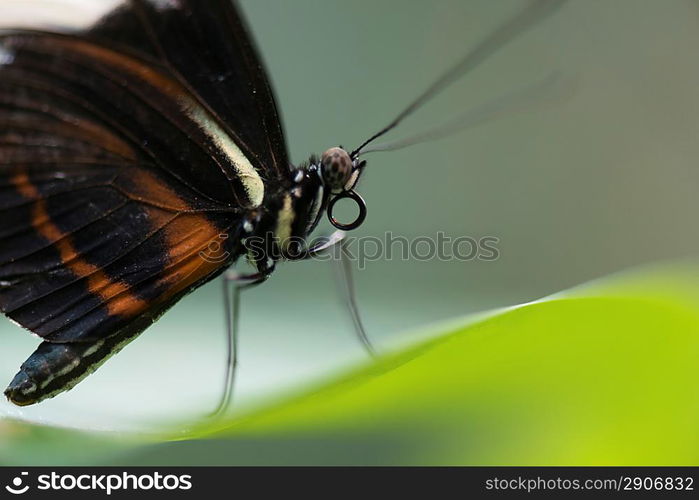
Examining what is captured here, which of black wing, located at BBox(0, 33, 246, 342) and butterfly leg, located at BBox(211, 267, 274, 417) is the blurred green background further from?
black wing, located at BBox(0, 33, 246, 342)

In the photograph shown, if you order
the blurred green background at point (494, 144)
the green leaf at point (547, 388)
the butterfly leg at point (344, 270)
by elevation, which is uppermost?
the blurred green background at point (494, 144)

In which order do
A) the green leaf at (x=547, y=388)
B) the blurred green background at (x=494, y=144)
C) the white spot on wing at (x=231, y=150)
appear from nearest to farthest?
the green leaf at (x=547, y=388) < the white spot on wing at (x=231, y=150) < the blurred green background at (x=494, y=144)

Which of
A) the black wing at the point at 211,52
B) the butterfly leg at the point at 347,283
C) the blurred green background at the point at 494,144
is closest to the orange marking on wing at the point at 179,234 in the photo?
the black wing at the point at 211,52

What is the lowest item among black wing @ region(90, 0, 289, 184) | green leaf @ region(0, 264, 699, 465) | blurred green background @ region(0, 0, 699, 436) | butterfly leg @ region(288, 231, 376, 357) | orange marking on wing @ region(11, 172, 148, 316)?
green leaf @ region(0, 264, 699, 465)

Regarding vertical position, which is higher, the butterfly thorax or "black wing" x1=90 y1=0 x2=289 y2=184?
"black wing" x1=90 y1=0 x2=289 y2=184

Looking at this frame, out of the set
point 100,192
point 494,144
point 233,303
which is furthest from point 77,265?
point 494,144

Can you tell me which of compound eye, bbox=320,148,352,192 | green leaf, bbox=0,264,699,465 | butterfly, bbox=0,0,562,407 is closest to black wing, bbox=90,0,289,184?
butterfly, bbox=0,0,562,407

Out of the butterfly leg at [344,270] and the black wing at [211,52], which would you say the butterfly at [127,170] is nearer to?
the black wing at [211,52]

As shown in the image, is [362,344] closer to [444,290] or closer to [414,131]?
[444,290]
